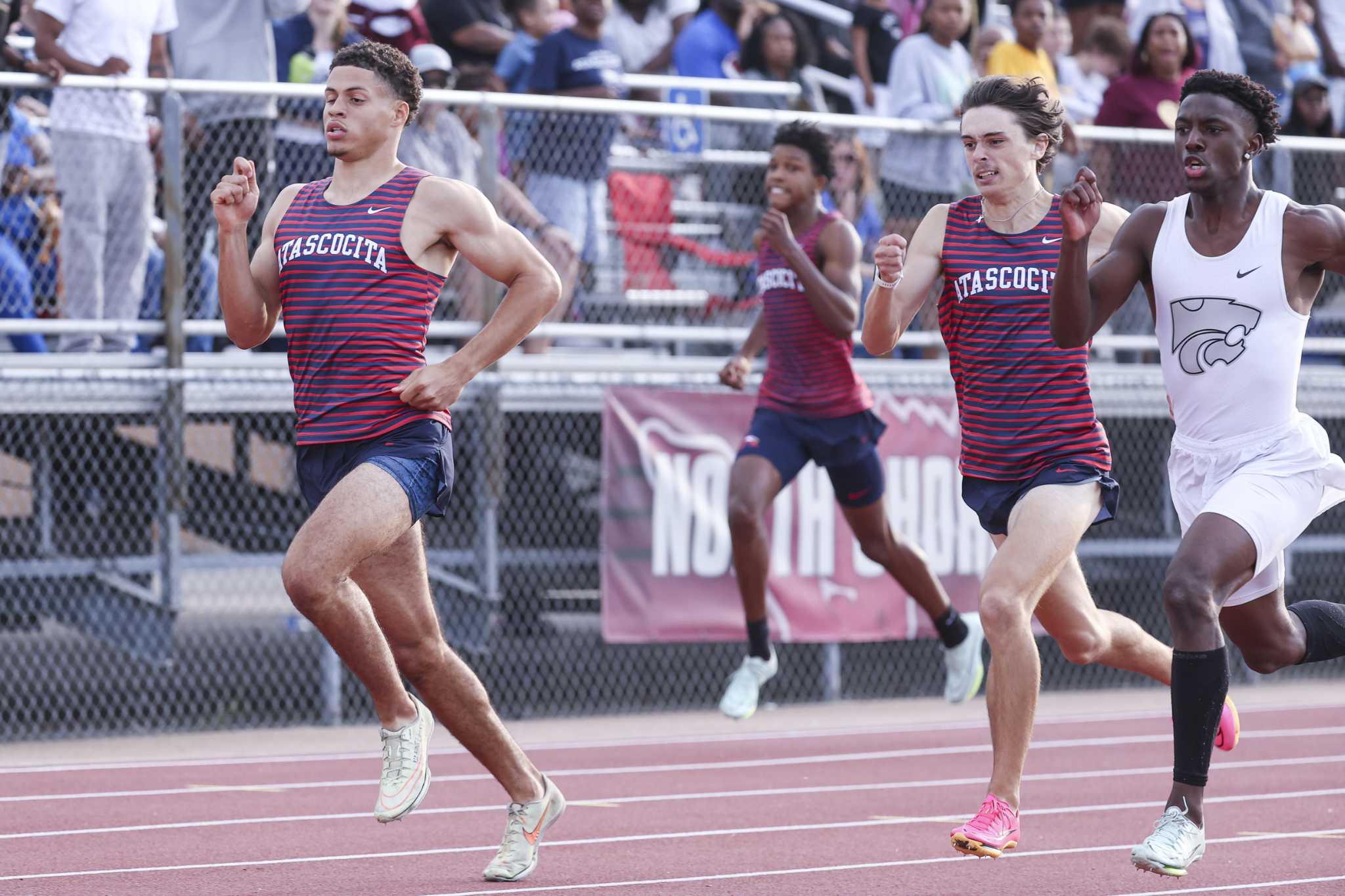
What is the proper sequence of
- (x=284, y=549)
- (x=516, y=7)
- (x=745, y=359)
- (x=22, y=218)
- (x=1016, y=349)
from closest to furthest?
(x=1016, y=349), (x=745, y=359), (x=22, y=218), (x=284, y=549), (x=516, y=7)

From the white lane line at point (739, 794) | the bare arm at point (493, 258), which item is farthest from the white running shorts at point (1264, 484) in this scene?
the white lane line at point (739, 794)

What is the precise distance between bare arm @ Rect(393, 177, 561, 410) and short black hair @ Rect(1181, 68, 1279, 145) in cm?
197

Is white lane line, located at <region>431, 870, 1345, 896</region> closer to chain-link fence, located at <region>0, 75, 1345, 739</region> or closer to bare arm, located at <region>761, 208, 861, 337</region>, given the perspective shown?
bare arm, located at <region>761, 208, 861, 337</region>

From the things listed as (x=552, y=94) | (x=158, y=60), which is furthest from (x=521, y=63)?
(x=158, y=60)

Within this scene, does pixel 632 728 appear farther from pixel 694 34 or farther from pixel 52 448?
pixel 694 34

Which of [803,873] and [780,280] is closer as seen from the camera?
[803,873]

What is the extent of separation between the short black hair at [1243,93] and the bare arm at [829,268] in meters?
2.55

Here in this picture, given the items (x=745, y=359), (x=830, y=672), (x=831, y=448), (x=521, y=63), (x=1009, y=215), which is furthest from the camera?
(x=521, y=63)

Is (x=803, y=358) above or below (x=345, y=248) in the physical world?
below

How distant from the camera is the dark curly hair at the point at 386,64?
5.89 m

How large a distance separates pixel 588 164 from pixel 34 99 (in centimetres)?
303

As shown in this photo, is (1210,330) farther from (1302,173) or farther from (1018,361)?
(1302,173)

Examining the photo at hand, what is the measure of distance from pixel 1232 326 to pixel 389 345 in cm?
249

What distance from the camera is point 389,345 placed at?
5.82 metres
